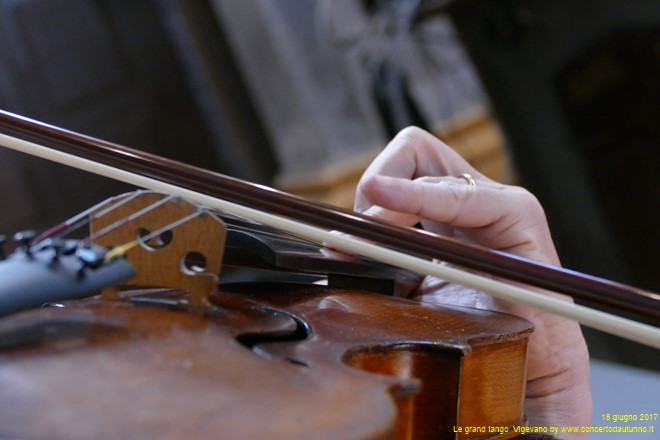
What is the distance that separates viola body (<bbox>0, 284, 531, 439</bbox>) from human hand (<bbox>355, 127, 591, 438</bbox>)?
8cm

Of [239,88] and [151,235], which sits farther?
[239,88]

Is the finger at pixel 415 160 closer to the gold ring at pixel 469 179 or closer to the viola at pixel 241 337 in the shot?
the gold ring at pixel 469 179

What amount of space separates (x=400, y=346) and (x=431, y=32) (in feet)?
7.06

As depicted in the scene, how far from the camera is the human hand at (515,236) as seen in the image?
2.29 ft

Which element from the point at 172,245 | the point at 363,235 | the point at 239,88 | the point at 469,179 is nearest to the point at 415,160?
the point at 469,179

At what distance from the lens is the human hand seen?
0.70 m

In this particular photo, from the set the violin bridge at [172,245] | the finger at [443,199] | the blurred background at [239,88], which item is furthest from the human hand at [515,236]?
the blurred background at [239,88]

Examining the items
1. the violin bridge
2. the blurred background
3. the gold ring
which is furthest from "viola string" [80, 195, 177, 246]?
the blurred background

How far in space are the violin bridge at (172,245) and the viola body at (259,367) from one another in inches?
0.5

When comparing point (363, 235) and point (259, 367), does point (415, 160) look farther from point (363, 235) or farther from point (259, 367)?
point (259, 367)

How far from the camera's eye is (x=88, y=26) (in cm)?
241

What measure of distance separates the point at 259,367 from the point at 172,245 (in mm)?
137

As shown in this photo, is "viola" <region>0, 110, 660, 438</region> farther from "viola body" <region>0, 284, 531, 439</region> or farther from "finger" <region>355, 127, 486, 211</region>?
"finger" <region>355, 127, 486, 211</region>

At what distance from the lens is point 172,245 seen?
54 cm
